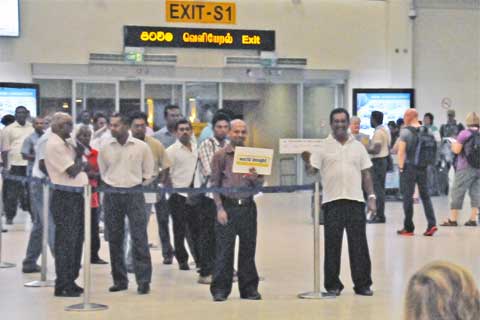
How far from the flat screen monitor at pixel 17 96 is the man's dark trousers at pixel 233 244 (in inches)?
484

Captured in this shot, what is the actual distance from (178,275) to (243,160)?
243 centimetres

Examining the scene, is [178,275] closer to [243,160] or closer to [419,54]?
[243,160]

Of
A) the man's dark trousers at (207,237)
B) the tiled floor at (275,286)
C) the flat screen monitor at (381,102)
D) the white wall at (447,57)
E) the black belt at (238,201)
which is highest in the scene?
the white wall at (447,57)

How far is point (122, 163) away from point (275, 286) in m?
2.04

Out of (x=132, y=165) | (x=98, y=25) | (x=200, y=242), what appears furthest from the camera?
(x=98, y=25)

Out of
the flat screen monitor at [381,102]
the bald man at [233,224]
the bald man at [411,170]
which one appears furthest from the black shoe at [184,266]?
the flat screen monitor at [381,102]

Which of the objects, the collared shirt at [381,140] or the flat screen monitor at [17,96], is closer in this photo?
the collared shirt at [381,140]

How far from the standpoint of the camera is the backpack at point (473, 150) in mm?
16266

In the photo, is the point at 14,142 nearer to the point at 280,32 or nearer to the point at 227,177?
Answer: the point at 227,177

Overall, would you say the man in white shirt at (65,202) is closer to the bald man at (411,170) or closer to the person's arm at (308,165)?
the person's arm at (308,165)

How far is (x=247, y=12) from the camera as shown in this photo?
2519 centimetres

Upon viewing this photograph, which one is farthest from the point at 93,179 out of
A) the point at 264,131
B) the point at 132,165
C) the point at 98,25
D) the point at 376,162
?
the point at 264,131

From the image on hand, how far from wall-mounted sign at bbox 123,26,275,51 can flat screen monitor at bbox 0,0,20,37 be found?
248cm

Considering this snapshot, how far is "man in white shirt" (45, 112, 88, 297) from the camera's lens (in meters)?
9.80
